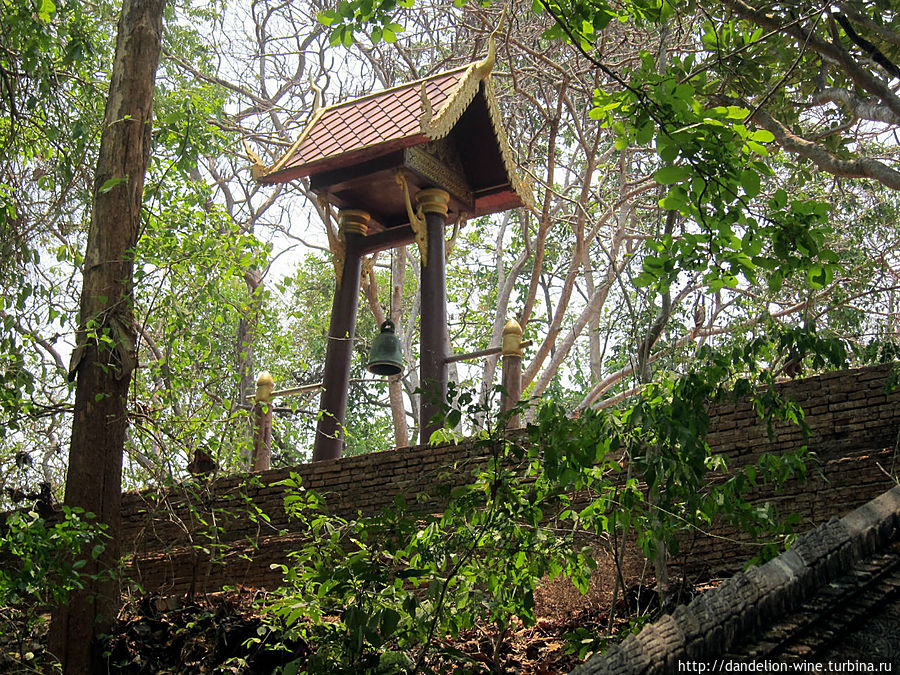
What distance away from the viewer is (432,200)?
7.54m

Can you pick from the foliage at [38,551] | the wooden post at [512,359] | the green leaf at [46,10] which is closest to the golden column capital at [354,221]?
the wooden post at [512,359]

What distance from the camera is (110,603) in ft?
16.0

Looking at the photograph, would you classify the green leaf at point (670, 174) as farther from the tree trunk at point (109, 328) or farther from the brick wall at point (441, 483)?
the tree trunk at point (109, 328)

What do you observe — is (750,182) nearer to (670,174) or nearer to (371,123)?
(670,174)

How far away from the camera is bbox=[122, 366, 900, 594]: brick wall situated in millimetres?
4691

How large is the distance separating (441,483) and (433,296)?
3174 mm

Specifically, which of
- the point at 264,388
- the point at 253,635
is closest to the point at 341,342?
the point at 264,388

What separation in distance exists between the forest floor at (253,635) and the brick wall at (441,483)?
273 mm

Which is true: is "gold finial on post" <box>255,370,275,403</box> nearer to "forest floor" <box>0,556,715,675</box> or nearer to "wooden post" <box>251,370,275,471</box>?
"wooden post" <box>251,370,275,471</box>

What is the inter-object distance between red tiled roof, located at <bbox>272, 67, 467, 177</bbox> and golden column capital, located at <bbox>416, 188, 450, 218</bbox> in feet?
2.09

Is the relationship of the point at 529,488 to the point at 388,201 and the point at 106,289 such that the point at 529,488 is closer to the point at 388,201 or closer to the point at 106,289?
the point at 106,289

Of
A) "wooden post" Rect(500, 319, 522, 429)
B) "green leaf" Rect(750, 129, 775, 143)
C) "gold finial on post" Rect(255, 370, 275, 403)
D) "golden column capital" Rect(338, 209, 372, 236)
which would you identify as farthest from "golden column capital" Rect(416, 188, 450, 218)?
"green leaf" Rect(750, 129, 775, 143)

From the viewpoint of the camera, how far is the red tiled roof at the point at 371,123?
711 cm

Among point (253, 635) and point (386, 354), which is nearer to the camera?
point (253, 635)
